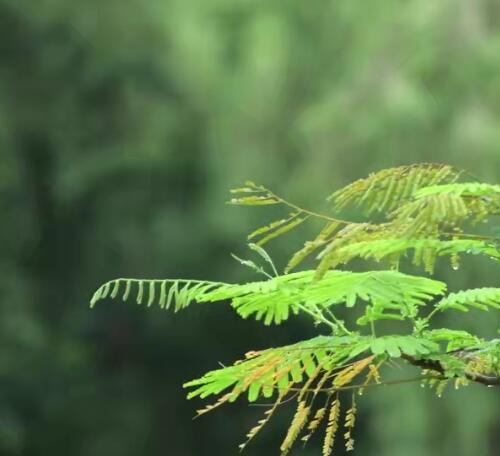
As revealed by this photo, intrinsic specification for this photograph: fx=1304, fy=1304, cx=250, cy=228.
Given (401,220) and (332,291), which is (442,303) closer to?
(332,291)

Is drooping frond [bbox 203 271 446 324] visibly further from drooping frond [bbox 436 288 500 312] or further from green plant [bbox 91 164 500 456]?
drooping frond [bbox 436 288 500 312]

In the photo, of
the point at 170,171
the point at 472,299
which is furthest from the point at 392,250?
the point at 170,171

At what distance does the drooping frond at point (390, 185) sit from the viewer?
1353 mm

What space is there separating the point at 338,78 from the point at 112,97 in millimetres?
2304

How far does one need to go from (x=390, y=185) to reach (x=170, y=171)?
30.2 ft

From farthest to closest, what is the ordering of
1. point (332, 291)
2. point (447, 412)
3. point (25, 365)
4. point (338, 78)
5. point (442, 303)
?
point (25, 365) < point (338, 78) < point (447, 412) < point (442, 303) < point (332, 291)

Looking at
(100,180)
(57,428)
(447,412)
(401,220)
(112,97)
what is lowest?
(57,428)

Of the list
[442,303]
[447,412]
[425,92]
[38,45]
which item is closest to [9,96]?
[38,45]

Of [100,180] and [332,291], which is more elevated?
[332,291]

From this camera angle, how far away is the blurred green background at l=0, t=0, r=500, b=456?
871 cm

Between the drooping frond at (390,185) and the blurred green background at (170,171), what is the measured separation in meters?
7.21

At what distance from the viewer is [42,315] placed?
10.8 m

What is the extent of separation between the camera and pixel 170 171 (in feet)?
34.5

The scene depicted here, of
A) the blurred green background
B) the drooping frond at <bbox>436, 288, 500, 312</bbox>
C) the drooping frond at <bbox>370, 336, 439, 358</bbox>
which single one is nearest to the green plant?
the drooping frond at <bbox>370, 336, 439, 358</bbox>
